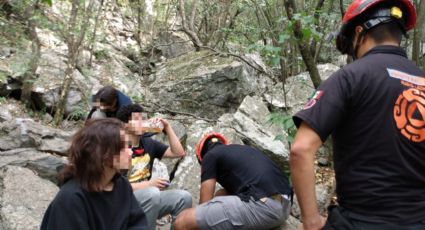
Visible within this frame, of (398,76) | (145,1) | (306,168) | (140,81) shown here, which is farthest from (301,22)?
(145,1)

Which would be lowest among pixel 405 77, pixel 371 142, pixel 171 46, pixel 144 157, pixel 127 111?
pixel 144 157

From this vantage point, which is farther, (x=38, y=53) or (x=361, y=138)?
(x=38, y=53)

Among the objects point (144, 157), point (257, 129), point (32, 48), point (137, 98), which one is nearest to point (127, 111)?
point (144, 157)

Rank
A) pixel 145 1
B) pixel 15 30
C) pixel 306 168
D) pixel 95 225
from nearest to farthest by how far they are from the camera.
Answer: pixel 306 168 → pixel 95 225 → pixel 15 30 → pixel 145 1

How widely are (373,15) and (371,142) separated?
567 mm

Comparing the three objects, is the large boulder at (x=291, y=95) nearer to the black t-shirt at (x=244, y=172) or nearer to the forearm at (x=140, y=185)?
the black t-shirt at (x=244, y=172)

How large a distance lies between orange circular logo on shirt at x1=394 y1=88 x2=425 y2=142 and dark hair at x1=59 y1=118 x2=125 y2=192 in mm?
1370

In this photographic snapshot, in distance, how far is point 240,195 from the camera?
331 cm

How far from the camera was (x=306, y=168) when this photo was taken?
1.65m

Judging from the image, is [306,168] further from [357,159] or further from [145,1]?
[145,1]

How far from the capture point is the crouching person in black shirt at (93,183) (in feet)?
6.70

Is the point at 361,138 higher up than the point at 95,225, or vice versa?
the point at 361,138

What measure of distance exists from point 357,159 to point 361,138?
0.09 metres

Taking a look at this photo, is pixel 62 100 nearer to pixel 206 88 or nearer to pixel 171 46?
pixel 206 88
